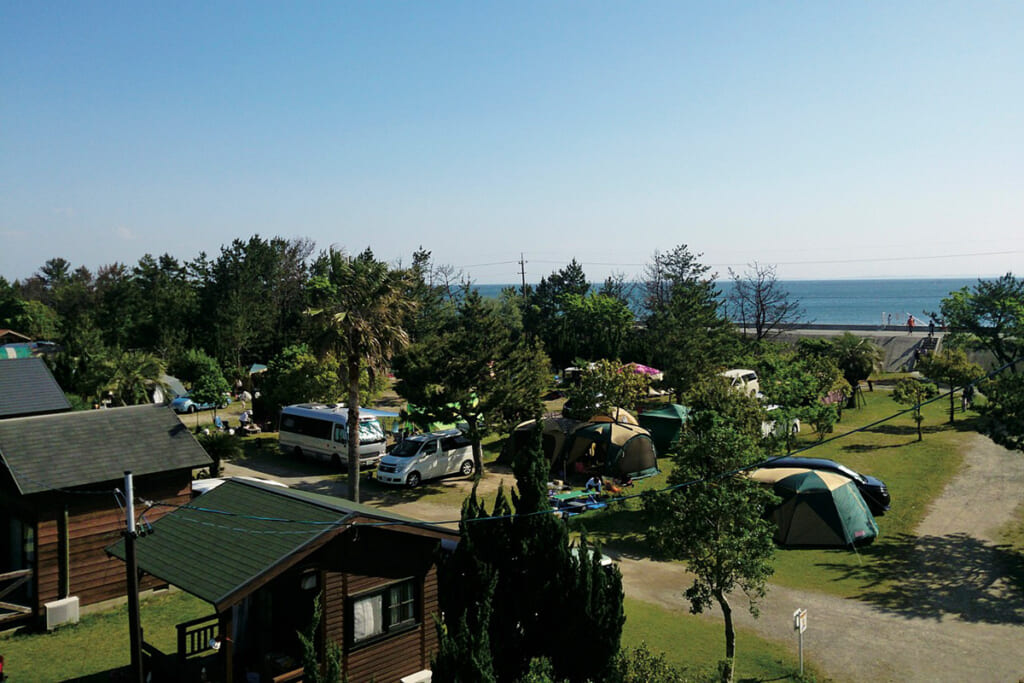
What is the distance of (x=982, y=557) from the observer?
770 inches

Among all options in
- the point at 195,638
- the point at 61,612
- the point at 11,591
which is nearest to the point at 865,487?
the point at 195,638

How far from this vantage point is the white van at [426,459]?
27750 millimetres

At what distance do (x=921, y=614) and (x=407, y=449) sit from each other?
1823 centimetres

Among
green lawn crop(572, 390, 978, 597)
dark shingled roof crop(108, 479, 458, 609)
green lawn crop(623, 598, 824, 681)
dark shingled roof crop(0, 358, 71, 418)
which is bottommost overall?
green lawn crop(623, 598, 824, 681)

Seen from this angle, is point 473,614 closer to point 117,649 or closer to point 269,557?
point 269,557

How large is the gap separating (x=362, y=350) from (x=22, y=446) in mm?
9807

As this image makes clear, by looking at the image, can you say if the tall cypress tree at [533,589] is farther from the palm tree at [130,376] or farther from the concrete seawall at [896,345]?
the concrete seawall at [896,345]

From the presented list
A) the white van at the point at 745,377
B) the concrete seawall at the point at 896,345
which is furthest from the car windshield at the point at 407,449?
the concrete seawall at the point at 896,345

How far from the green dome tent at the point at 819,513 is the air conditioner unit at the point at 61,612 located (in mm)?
17925

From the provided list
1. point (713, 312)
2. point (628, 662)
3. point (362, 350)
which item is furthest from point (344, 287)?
point (713, 312)

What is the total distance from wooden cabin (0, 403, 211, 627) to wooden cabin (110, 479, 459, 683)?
3.68 meters

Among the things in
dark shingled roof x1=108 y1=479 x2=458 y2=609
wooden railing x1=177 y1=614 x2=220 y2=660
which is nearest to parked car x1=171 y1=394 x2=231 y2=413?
wooden railing x1=177 y1=614 x2=220 y2=660

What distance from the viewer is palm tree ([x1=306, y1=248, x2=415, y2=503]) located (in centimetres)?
2327

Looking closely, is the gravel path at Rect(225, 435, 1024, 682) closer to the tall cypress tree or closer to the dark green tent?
the tall cypress tree
